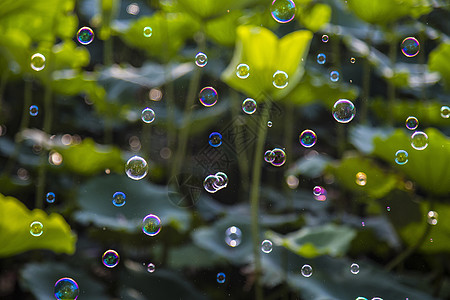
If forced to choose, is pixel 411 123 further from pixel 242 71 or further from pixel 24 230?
pixel 24 230

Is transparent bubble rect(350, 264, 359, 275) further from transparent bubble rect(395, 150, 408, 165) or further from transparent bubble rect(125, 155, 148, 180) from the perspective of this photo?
transparent bubble rect(125, 155, 148, 180)

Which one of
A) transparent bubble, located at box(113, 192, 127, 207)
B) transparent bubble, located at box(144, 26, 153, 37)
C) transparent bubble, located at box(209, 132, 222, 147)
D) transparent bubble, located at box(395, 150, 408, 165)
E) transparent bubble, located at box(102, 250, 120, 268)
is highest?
transparent bubble, located at box(144, 26, 153, 37)

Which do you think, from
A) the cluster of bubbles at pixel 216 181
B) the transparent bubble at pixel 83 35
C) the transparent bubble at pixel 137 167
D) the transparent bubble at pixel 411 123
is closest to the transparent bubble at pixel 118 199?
the transparent bubble at pixel 137 167

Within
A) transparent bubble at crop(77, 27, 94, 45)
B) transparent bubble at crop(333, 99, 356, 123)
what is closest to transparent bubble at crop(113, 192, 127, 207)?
transparent bubble at crop(77, 27, 94, 45)

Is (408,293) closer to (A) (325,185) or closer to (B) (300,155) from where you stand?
(A) (325,185)

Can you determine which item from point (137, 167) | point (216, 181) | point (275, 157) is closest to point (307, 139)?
point (275, 157)

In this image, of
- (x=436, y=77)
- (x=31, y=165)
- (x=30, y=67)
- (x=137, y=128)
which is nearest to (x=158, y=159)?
(x=137, y=128)
